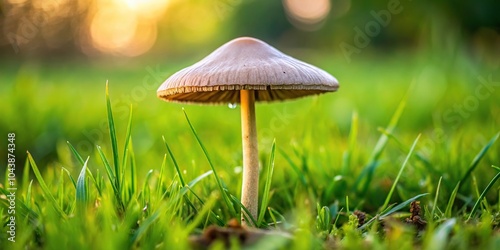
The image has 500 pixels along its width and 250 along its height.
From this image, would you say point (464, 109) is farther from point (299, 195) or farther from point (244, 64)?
point (244, 64)

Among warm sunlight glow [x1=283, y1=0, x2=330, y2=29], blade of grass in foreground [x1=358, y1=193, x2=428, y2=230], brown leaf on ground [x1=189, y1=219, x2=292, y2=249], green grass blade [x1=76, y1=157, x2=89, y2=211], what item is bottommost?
blade of grass in foreground [x1=358, y1=193, x2=428, y2=230]

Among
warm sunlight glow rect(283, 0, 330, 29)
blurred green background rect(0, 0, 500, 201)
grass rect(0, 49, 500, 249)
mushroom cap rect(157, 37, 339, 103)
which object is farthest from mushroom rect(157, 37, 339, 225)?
warm sunlight glow rect(283, 0, 330, 29)

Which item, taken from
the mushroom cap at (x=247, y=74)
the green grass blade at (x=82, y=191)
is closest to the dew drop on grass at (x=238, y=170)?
the mushroom cap at (x=247, y=74)

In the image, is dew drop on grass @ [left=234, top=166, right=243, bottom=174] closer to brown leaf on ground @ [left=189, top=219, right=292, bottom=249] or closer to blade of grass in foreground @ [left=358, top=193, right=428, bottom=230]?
blade of grass in foreground @ [left=358, top=193, right=428, bottom=230]

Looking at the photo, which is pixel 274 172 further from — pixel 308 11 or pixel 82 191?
pixel 308 11

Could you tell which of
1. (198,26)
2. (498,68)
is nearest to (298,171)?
(498,68)

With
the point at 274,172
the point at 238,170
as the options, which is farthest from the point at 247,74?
the point at 274,172

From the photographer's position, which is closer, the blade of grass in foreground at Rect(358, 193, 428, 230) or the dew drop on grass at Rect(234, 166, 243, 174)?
the blade of grass in foreground at Rect(358, 193, 428, 230)

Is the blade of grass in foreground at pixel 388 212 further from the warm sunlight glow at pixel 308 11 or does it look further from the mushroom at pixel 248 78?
the warm sunlight glow at pixel 308 11
